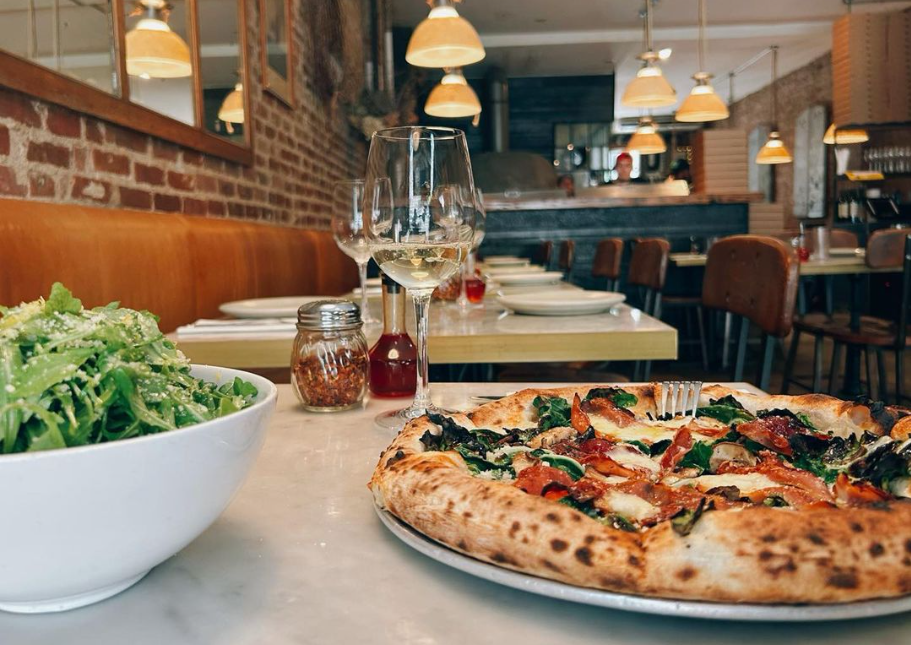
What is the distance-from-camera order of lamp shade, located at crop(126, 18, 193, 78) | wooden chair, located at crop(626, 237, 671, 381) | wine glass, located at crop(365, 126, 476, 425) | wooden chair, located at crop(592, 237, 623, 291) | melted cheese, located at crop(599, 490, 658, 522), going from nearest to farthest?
melted cheese, located at crop(599, 490, 658, 522) → wine glass, located at crop(365, 126, 476, 425) → lamp shade, located at crop(126, 18, 193, 78) → wooden chair, located at crop(626, 237, 671, 381) → wooden chair, located at crop(592, 237, 623, 291)

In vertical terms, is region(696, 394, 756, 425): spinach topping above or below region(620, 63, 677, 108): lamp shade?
below

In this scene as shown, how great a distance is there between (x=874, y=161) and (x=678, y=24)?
3.28 metres

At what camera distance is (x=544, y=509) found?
1.41 ft

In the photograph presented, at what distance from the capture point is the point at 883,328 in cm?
363

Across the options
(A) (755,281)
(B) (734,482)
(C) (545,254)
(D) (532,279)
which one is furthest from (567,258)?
(B) (734,482)

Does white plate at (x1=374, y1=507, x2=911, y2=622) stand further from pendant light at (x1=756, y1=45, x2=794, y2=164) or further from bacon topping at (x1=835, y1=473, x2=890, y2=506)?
pendant light at (x1=756, y1=45, x2=794, y2=164)

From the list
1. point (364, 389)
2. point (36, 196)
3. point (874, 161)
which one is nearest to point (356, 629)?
point (364, 389)

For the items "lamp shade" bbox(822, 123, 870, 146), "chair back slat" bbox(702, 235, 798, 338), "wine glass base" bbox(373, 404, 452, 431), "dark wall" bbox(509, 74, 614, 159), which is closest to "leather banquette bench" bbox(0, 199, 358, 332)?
"wine glass base" bbox(373, 404, 452, 431)

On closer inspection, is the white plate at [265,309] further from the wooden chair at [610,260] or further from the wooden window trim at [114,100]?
the wooden chair at [610,260]

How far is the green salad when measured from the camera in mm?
395

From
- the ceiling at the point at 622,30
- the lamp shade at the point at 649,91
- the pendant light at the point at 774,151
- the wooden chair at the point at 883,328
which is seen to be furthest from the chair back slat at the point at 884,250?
the pendant light at the point at 774,151

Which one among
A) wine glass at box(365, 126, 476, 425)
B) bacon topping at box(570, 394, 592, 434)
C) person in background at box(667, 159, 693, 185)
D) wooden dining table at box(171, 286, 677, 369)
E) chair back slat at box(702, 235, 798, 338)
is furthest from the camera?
person in background at box(667, 159, 693, 185)

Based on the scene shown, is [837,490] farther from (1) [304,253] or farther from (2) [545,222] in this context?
(2) [545,222]

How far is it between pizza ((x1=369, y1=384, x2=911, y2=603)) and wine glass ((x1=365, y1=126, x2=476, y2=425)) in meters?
0.18
